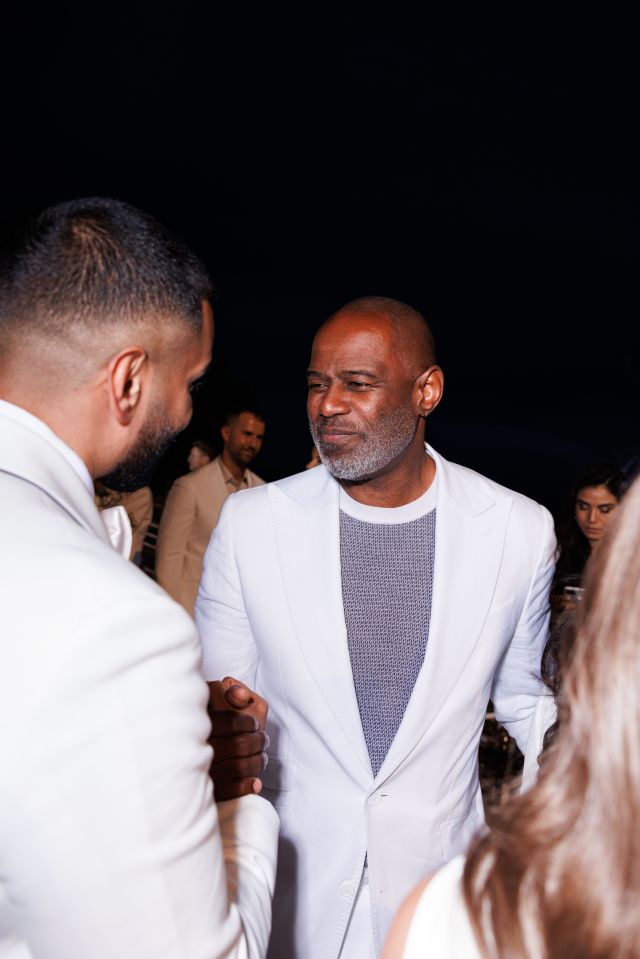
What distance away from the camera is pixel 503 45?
9.98m

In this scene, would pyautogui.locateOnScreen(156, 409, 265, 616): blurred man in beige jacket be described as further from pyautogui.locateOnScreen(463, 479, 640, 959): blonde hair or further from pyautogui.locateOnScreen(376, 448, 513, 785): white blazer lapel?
pyautogui.locateOnScreen(463, 479, 640, 959): blonde hair

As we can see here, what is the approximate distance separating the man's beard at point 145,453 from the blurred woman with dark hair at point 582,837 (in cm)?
72

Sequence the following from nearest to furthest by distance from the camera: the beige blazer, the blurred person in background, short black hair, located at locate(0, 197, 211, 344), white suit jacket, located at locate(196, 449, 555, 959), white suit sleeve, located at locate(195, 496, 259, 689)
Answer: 1. short black hair, located at locate(0, 197, 211, 344)
2. white suit jacket, located at locate(196, 449, 555, 959)
3. white suit sleeve, located at locate(195, 496, 259, 689)
4. the beige blazer
5. the blurred person in background

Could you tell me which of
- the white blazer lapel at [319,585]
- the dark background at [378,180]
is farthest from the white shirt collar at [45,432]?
the dark background at [378,180]

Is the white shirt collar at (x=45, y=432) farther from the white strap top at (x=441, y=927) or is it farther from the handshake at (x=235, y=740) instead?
the white strap top at (x=441, y=927)

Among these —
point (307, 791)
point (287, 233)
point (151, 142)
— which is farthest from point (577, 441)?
point (307, 791)

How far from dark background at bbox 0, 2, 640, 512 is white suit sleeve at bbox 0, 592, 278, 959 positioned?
521 cm

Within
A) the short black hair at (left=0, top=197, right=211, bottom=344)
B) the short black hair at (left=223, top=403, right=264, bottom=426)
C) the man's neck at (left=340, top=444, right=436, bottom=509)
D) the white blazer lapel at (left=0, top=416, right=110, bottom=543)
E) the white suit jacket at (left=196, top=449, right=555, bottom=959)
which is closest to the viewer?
the white blazer lapel at (left=0, top=416, right=110, bottom=543)

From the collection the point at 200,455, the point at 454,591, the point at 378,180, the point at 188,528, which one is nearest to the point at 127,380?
the point at 454,591

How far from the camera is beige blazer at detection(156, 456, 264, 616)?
5.38 meters

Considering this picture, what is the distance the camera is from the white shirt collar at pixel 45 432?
120cm

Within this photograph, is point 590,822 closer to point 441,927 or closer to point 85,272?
point 441,927

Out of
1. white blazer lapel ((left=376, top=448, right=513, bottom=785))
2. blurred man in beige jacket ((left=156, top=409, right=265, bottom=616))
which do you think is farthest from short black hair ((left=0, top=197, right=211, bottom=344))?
blurred man in beige jacket ((left=156, top=409, right=265, bottom=616))

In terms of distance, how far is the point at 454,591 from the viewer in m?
2.22
